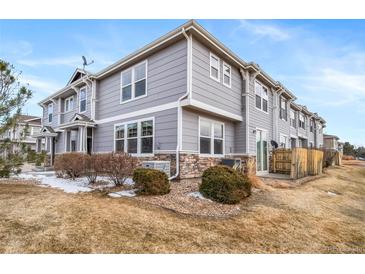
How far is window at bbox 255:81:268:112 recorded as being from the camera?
13.0 m

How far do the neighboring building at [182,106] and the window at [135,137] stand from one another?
46mm

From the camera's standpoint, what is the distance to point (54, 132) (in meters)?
17.5

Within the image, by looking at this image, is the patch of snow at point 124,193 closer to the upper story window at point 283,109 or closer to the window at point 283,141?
the window at point 283,141

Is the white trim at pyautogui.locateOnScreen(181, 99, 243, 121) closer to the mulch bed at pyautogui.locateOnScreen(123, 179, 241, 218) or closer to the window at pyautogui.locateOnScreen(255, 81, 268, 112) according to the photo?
the window at pyautogui.locateOnScreen(255, 81, 268, 112)

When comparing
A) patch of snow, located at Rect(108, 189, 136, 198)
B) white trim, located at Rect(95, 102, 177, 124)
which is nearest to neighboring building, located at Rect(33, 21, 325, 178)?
white trim, located at Rect(95, 102, 177, 124)

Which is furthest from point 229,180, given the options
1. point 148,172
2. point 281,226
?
point 148,172

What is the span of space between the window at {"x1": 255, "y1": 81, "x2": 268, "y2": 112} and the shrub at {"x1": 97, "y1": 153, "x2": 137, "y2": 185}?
347 inches

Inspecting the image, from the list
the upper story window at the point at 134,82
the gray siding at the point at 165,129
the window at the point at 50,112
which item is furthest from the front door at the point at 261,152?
the window at the point at 50,112

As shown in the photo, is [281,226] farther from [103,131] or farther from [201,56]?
[103,131]

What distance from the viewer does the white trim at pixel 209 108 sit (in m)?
8.45

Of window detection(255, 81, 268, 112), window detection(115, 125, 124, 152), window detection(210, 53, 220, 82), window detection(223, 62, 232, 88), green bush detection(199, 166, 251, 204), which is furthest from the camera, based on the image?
window detection(255, 81, 268, 112)

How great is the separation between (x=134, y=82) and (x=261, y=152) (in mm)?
8221
